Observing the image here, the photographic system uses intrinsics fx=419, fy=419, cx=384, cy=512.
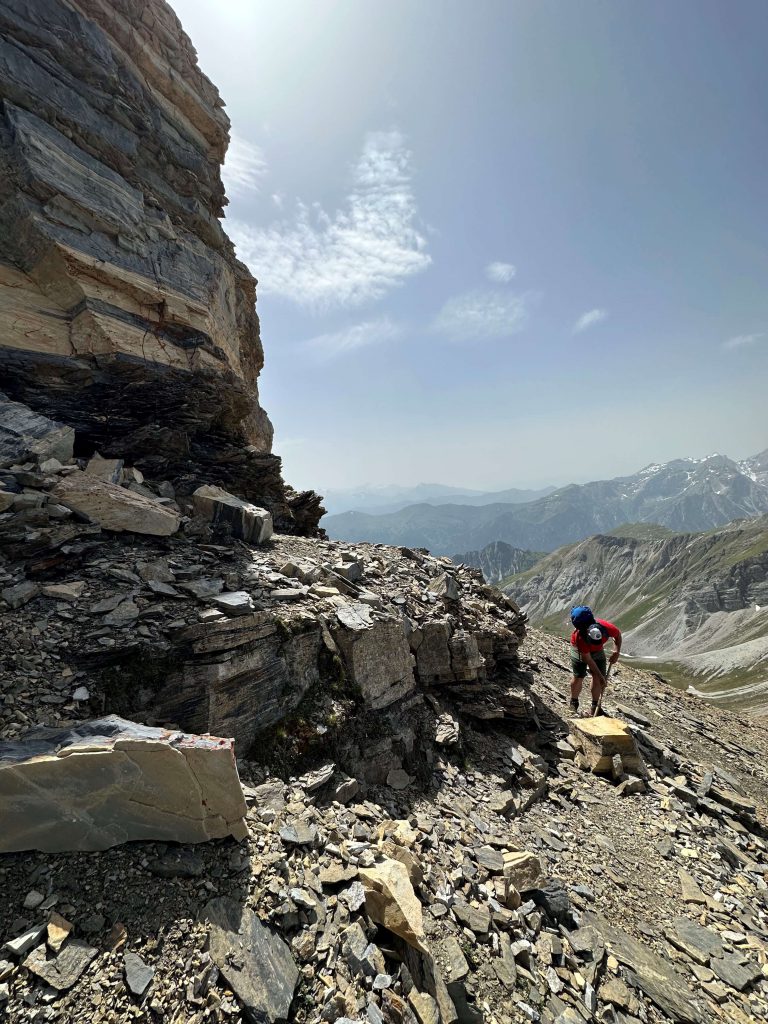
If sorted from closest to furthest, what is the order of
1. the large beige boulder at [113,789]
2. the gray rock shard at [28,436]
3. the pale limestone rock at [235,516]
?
1. the large beige boulder at [113,789]
2. the gray rock shard at [28,436]
3. the pale limestone rock at [235,516]

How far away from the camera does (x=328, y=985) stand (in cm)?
573

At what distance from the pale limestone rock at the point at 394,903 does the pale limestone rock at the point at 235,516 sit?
12.7 meters

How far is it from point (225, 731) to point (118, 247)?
20423 millimetres

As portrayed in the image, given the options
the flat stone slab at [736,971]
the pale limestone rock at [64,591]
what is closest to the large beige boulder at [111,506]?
the pale limestone rock at [64,591]

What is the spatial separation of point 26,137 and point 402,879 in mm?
26756

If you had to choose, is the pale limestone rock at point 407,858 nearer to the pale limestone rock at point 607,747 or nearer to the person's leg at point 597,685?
the pale limestone rock at point 607,747

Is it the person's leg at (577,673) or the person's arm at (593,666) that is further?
Answer: the person's leg at (577,673)

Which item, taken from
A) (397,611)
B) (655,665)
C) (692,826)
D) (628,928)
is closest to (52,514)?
(397,611)

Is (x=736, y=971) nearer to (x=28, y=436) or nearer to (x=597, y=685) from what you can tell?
(x=597, y=685)

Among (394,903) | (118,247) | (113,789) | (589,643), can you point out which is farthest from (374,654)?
(118,247)

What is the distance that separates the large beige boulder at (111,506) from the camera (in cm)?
1271

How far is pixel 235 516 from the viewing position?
17469 millimetres

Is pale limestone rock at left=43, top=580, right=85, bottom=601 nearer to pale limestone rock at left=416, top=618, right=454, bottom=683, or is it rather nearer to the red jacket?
pale limestone rock at left=416, top=618, right=454, bottom=683

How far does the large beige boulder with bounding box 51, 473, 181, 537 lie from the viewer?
41.7ft
